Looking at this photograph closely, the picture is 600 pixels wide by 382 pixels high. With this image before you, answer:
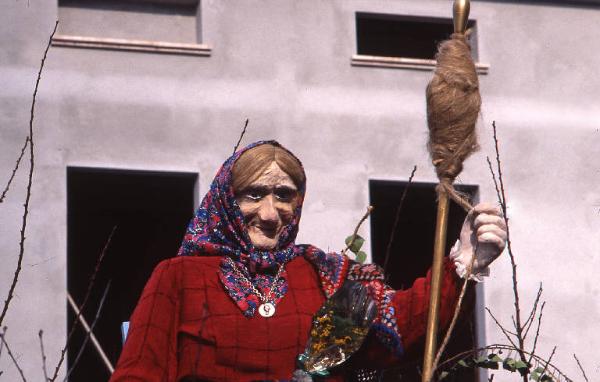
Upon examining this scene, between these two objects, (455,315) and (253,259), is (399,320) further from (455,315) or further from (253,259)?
(253,259)

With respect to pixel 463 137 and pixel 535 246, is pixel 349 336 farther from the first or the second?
pixel 535 246

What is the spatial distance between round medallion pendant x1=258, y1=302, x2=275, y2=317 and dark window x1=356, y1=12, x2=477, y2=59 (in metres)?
11.5

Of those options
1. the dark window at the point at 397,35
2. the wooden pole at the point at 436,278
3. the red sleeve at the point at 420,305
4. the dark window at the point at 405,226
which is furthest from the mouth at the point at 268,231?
the dark window at the point at 397,35

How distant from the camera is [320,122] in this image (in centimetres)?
1872

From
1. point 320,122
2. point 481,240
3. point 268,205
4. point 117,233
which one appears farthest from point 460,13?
point 117,233

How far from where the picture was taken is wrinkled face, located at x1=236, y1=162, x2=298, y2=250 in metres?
7.78

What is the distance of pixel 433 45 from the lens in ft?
63.0

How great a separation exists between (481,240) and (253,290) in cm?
90

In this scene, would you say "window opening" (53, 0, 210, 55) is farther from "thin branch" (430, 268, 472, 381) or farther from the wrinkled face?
"thin branch" (430, 268, 472, 381)

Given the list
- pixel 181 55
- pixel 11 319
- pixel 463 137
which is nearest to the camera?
pixel 463 137

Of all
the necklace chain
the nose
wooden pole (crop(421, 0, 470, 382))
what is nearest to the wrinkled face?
the nose

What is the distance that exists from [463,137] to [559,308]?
11.7 m

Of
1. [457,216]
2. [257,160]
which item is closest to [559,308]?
[457,216]

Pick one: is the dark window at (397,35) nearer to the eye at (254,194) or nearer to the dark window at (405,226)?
the dark window at (405,226)
